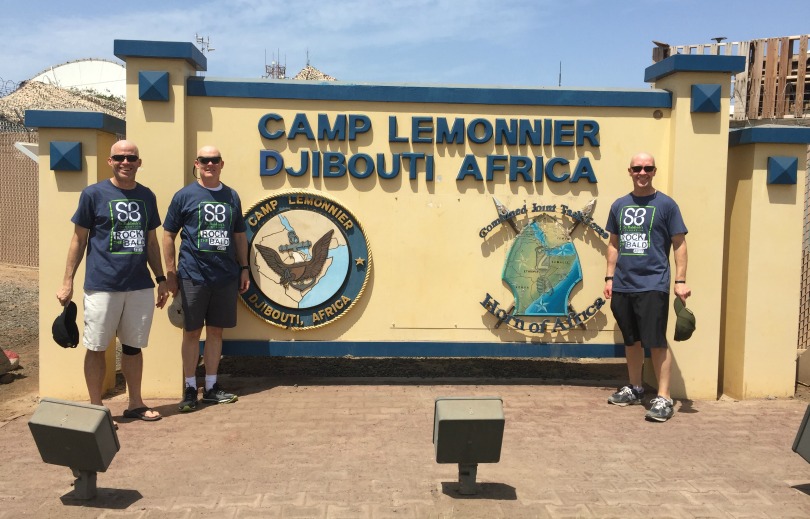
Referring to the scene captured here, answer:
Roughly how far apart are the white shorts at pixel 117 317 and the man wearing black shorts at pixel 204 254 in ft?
1.11

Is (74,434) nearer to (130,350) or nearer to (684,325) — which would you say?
(130,350)

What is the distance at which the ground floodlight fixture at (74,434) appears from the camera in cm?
381

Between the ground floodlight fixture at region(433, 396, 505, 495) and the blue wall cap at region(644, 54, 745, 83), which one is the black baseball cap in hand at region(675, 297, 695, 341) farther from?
the ground floodlight fixture at region(433, 396, 505, 495)

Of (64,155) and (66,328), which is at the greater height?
(64,155)

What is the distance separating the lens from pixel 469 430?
3.96 metres

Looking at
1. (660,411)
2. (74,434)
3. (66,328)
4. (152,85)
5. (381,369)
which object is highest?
(152,85)

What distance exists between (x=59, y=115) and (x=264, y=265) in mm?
2003

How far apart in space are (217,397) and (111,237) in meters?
1.55

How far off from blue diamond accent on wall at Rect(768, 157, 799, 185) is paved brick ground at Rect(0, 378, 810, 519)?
1.89 metres

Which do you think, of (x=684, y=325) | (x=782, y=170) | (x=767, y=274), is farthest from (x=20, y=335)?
(x=782, y=170)

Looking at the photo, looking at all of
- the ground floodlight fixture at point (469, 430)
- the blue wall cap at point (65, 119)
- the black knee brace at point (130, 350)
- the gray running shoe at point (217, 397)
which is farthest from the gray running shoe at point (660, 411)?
the blue wall cap at point (65, 119)

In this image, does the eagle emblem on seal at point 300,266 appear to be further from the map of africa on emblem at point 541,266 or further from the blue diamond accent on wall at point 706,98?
the blue diamond accent on wall at point 706,98

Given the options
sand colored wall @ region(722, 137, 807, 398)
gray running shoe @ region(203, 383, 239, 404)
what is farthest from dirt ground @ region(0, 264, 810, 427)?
gray running shoe @ region(203, 383, 239, 404)

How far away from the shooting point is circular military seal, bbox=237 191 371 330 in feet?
21.1
